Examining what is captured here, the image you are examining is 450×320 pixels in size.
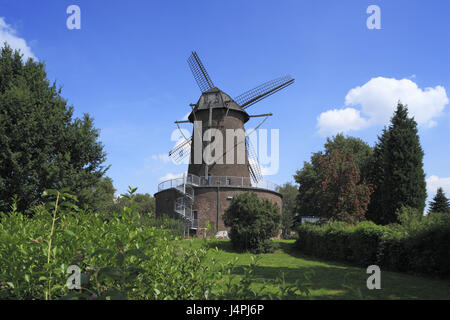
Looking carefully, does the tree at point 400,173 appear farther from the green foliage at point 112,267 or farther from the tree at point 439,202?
the green foliage at point 112,267

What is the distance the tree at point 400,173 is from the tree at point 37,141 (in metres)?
27.7

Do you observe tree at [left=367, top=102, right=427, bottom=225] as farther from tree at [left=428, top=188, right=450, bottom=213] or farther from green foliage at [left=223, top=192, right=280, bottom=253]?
green foliage at [left=223, top=192, right=280, bottom=253]

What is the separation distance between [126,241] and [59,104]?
21.6 metres

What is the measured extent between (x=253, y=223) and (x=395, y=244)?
9.26 m

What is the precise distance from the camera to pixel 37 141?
2009cm

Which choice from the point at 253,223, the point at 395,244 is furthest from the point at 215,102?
the point at 395,244

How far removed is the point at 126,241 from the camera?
3.23m

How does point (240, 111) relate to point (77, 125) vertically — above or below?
above

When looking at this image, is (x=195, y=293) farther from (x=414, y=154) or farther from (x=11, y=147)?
(x=414, y=154)

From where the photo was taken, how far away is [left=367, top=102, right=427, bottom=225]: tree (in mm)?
→ 33406

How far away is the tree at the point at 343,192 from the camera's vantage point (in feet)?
81.5

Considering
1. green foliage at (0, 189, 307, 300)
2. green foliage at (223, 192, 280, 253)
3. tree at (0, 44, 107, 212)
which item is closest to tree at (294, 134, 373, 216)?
green foliage at (223, 192, 280, 253)
